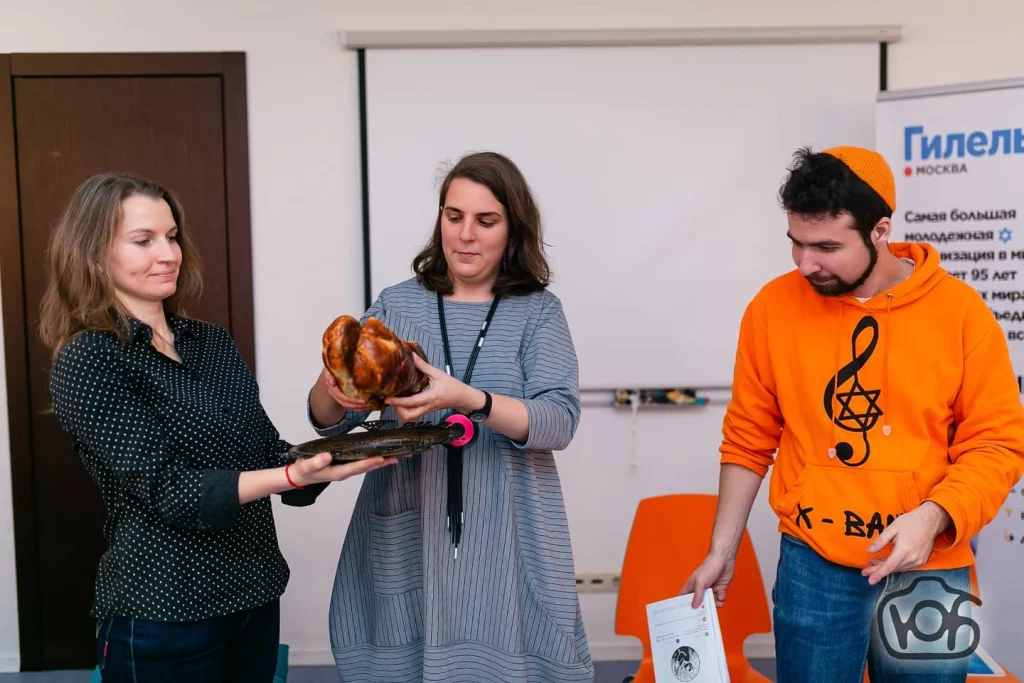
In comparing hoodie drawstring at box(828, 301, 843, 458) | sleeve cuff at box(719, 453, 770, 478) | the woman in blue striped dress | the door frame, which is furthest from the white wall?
hoodie drawstring at box(828, 301, 843, 458)

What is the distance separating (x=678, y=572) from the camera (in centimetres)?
247

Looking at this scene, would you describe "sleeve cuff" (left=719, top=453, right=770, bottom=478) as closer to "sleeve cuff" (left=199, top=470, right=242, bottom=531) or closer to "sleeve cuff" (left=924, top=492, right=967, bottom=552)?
"sleeve cuff" (left=924, top=492, right=967, bottom=552)

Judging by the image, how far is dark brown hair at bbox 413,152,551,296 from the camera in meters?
1.66

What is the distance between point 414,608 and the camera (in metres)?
1.60

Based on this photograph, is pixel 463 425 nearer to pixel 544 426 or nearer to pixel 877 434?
pixel 544 426

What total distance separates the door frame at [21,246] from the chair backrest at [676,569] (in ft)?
5.53

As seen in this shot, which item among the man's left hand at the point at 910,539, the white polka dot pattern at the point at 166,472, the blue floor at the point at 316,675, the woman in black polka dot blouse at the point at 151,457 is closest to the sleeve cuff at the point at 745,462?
the man's left hand at the point at 910,539

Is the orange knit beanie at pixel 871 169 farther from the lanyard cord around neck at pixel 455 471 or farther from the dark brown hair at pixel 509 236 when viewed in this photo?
the lanyard cord around neck at pixel 455 471

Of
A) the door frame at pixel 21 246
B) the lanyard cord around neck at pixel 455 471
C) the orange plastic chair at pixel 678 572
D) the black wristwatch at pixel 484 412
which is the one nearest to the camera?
the black wristwatch at pixel 484 412

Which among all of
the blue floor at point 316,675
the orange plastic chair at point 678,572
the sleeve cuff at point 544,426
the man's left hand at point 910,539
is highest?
the sleeve cuff at point 544,426

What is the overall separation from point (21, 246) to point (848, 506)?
306 cm

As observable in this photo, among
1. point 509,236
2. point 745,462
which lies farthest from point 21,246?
point 745,462

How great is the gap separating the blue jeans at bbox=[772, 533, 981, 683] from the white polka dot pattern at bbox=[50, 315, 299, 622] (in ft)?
3.41

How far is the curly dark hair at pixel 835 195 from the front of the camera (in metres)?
1.52
